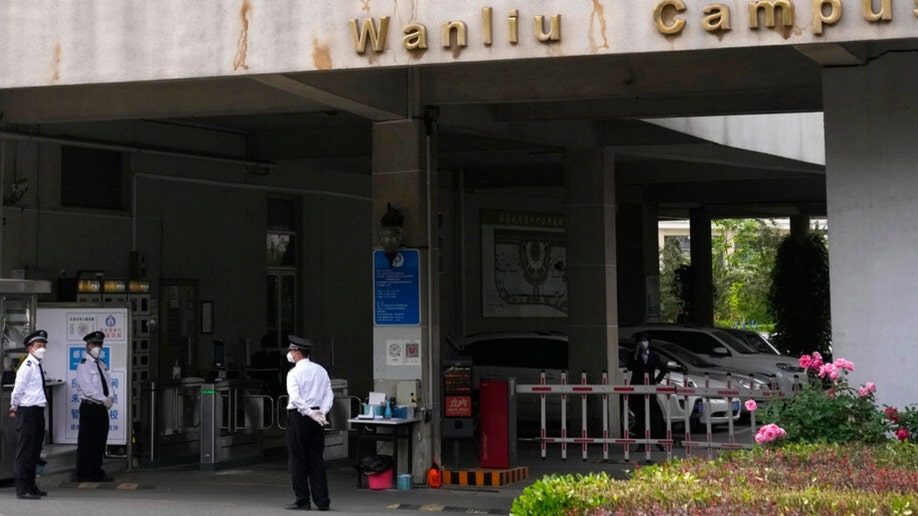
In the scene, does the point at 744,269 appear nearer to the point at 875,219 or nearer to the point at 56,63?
the point at 875,219

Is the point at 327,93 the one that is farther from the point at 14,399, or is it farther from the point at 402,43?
the point at 14,399

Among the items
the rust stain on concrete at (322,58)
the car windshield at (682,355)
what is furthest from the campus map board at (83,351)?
the car windshield at (682,355)

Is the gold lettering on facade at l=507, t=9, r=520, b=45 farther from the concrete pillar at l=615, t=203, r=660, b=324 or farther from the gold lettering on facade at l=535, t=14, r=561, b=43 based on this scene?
the concrete pillar at l=615, t=203, r=660, b=324

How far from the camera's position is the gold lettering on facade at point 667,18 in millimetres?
11453

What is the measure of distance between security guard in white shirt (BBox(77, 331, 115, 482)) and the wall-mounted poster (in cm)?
1447

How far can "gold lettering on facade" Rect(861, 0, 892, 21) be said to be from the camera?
10.8 meters

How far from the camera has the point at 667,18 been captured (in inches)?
453

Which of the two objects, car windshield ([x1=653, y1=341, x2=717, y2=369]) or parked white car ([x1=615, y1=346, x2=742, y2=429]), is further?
car windshield ([x1=653, y1=341, x2=717, y2=369])

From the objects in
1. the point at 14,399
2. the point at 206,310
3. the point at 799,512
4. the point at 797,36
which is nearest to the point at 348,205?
the point at 206,310

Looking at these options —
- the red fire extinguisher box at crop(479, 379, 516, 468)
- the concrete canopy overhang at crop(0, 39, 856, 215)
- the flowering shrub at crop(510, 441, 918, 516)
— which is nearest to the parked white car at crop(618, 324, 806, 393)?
the concrete canopy overhang at crop(0, 39, 856, 215)

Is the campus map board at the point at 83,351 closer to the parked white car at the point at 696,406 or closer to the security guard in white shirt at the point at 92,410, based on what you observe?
the security guard in white shirt at the point at 92,410

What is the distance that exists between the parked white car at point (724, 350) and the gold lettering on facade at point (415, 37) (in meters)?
13.8

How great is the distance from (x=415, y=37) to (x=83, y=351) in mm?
7201

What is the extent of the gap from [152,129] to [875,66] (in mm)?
11952
